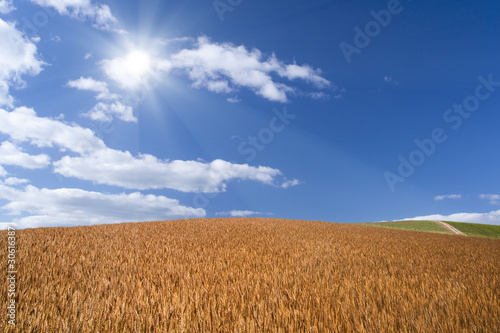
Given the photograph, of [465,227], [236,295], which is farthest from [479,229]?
[236,295]

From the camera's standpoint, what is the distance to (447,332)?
2.53 m

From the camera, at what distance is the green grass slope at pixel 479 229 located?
28.8m

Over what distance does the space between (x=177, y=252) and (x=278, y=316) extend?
3407 millimetres

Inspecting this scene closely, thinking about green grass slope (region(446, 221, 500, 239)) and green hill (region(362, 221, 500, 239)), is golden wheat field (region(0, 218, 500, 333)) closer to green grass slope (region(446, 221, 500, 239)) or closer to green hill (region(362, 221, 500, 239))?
green hill (region(362, 221, 500, 239))

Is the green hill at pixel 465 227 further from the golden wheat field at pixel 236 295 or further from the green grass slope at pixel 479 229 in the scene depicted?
the golden wheat field at pixel 236 295

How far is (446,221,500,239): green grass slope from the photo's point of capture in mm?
28845

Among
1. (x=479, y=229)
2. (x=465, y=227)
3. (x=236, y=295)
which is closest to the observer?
(x=236, y=295)

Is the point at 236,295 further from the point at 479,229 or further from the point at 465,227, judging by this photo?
the point at 479,229

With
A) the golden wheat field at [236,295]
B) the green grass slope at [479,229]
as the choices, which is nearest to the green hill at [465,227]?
the green grass slope at [479,229]

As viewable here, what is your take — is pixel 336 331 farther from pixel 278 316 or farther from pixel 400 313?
pixel 400 313

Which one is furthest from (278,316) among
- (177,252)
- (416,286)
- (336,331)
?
(177,252)

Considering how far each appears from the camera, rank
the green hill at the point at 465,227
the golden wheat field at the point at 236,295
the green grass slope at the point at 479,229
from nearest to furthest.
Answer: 1. the golden wheat field at the point at 236,295
2. the green hill at the point at 465,227
3. the green grass slope at the point at 479,229

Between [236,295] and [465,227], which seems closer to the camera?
[236,295]

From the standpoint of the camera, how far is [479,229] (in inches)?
1212
